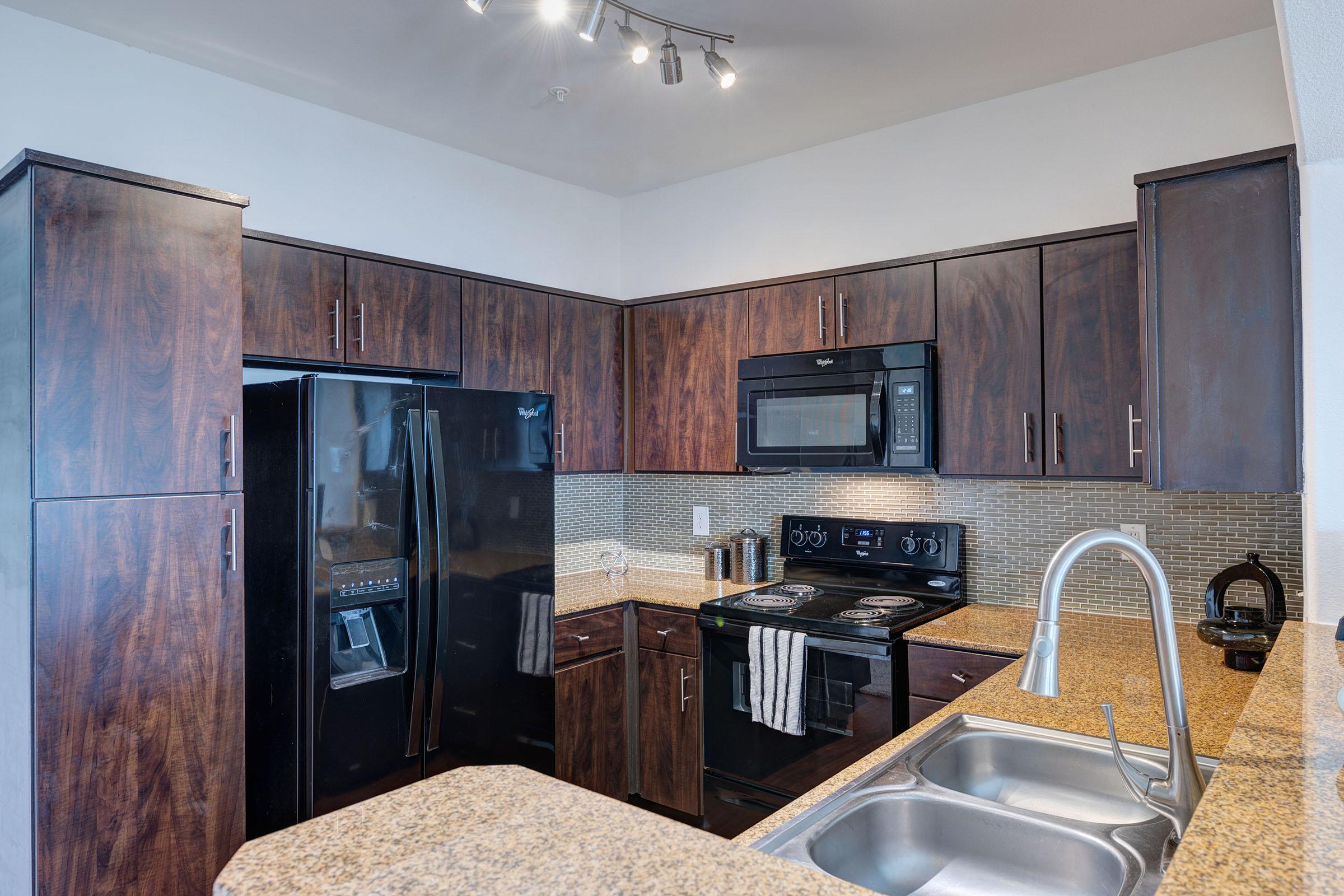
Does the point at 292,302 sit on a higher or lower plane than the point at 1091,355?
higher

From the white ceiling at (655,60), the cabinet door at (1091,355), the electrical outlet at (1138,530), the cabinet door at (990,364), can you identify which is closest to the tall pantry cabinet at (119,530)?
the white ceiling at (655,60)

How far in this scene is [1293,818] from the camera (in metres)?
0.76

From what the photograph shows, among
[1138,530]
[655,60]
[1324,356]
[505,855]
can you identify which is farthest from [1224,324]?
[505,855]

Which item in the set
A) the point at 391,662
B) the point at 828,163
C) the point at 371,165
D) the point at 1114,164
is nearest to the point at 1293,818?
the point at 391,662

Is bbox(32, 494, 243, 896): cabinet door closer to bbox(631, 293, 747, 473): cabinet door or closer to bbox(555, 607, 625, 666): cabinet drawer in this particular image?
bbox(555, 607, 625, 666): cabinet drawer

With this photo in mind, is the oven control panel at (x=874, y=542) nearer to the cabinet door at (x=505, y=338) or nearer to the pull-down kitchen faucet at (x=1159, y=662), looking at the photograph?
the cabinet door at (x=505, y=338)

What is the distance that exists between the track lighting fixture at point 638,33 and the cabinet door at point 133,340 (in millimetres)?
934

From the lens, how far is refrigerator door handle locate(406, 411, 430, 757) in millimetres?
2371

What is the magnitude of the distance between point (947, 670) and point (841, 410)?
0.97m

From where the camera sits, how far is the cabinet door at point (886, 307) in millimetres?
2754

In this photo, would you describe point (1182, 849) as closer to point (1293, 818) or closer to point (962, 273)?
point (1293, 818)

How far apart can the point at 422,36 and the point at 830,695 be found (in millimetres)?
2383

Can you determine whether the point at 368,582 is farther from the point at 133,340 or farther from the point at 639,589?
the point at 639,589

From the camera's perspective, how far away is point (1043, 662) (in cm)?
91
